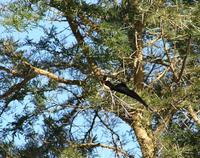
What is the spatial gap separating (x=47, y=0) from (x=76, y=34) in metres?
0.32

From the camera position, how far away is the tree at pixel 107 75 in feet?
10.5

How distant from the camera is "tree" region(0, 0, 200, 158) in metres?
3.20

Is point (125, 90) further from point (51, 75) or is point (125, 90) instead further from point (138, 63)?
point (51, 75)

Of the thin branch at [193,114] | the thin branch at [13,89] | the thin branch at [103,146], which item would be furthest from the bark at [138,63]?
the thin branch at [13,89]

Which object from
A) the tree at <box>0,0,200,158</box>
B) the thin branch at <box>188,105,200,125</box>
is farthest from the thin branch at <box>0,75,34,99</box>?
the thin branch at <box>188,105,200,125</box>

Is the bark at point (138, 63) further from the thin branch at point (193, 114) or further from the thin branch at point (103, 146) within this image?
the thin branch at point (193, 114)

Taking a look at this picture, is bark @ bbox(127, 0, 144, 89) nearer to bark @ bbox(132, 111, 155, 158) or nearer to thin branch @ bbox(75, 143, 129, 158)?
bark @ bbox(132, 111, 155, 158)

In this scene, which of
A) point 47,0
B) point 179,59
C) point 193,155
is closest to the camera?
point 47,0

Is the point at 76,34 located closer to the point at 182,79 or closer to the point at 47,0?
the point at 47,0

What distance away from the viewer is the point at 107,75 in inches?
129

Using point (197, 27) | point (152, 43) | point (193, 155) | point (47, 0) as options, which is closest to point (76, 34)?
point (47, 0)

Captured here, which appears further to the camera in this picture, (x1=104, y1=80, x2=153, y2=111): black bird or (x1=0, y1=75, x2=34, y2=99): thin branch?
(x1=0, y1=75, x2=34, y2=99): thin branch

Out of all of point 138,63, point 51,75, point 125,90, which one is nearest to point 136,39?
point 138,63

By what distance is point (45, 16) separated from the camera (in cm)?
323
